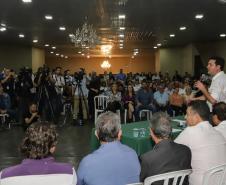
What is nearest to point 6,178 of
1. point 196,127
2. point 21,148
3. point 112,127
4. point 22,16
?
point 21,148

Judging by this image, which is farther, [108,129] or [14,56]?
[14,56]

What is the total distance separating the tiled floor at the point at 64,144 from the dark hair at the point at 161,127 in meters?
2.79

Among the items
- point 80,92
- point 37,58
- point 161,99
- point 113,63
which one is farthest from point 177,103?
point 113,63

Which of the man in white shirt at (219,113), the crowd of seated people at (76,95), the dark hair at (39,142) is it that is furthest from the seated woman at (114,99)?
the dark hair at (39,142)

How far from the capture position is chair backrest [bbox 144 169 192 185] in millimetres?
2078

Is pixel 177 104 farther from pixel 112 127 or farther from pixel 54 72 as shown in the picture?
pixel 112 127

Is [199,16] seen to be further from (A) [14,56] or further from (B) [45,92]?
(A) [14,56]

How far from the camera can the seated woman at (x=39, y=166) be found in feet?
5.86

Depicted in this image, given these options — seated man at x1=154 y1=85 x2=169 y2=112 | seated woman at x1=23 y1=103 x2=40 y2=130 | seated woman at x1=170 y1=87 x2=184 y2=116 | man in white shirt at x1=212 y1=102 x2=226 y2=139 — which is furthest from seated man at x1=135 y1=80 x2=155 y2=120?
man in white shirt at x1=212 y1=102 x2=226 y2=139

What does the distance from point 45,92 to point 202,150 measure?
20.0 feet

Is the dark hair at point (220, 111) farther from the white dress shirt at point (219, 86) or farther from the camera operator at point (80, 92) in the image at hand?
the camera operator at point (80, 92)

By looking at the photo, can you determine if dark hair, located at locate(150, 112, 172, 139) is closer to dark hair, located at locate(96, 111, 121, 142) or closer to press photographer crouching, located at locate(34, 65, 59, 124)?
dark hair, located at locate(96, 111, 121, 142)

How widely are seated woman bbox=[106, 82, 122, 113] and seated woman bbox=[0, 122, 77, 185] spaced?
632cm

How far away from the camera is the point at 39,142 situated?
6.10ft
